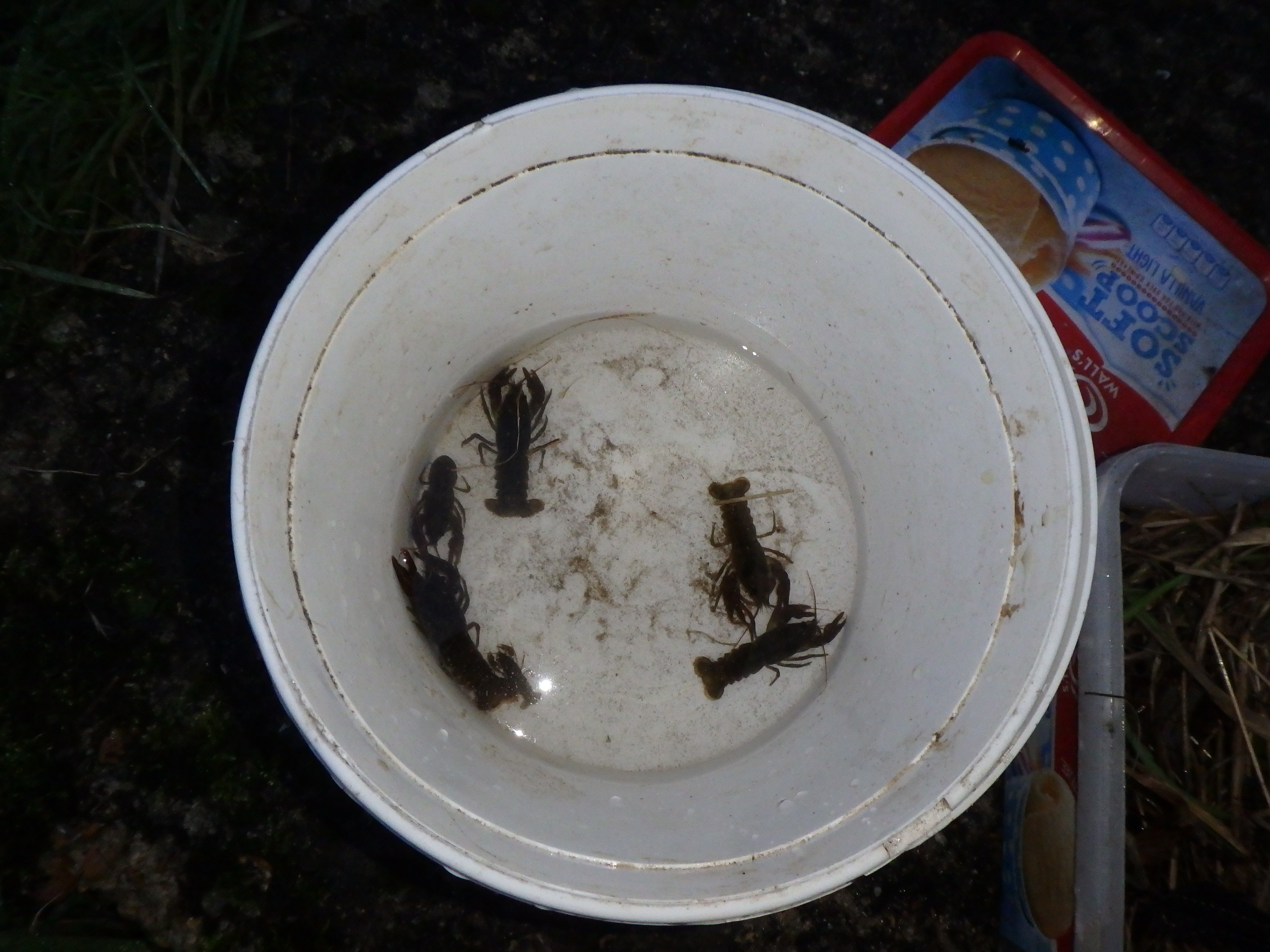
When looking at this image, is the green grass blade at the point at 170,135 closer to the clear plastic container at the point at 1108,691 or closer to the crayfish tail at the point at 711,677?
the crayfish tail at the point at 711,677

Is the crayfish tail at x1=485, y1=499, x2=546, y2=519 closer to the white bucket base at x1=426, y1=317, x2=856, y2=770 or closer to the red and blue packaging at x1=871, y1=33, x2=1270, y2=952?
the white bucket base at x1=426, y1=317, x2=856, y2=770

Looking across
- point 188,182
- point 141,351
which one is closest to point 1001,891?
point 141,351

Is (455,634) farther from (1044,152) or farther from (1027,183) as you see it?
(1044,152)

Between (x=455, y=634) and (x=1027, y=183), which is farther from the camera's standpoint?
(x=1027, y=183)

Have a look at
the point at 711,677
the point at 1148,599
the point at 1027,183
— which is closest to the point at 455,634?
the point at 711,677

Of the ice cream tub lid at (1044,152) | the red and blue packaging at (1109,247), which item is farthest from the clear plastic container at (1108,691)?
the ice cream tub lid at (1044,152)

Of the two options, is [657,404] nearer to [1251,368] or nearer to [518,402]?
[518,402]

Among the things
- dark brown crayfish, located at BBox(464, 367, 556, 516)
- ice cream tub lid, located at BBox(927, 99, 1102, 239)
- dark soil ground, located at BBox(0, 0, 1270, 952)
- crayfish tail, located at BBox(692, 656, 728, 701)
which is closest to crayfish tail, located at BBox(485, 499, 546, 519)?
dark brown crayfish, located at BBox(464, 367, 556, 516)
